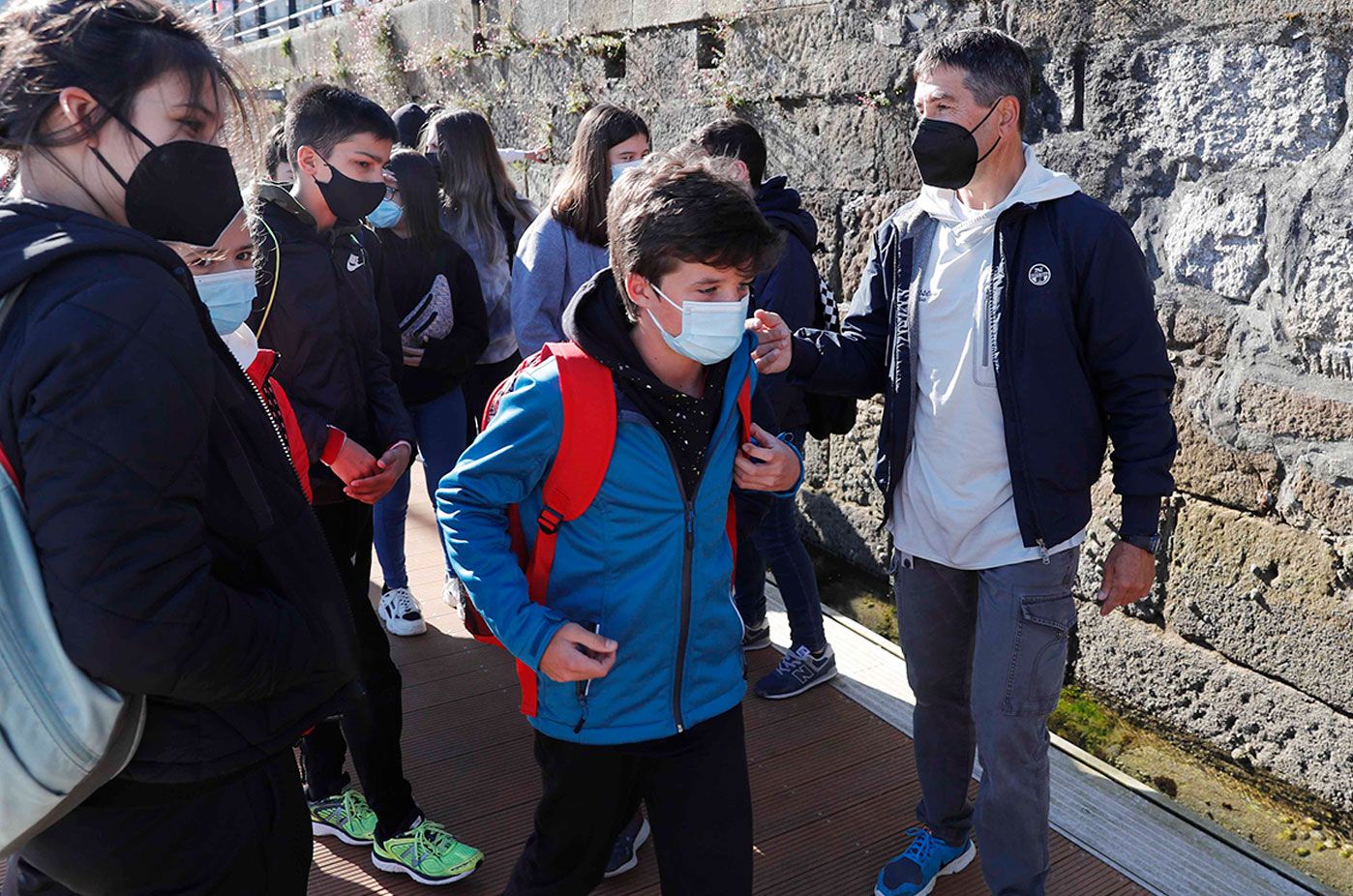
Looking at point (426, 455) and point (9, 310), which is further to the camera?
point (426, 455)

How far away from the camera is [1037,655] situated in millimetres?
2420

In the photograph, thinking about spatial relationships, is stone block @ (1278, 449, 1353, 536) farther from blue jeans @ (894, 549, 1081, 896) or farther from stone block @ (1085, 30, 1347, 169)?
blue jeans @ (894, 549, 1081, 896)

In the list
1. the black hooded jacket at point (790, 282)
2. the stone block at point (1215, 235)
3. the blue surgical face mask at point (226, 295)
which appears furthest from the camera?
the black hooded jacket at point (790, 282)

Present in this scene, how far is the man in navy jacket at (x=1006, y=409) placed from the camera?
2.37 m

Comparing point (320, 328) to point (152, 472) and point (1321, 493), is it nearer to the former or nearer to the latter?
point (152, 472)

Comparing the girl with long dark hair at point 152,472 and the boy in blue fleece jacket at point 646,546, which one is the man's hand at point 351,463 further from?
the girl with long dark hair at point 152,472

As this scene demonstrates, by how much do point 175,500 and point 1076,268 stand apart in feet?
5.90

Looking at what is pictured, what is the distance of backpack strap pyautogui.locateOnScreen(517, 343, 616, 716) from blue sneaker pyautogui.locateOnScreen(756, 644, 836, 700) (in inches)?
71.9

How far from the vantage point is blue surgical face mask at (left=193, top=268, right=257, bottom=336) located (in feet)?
6.56

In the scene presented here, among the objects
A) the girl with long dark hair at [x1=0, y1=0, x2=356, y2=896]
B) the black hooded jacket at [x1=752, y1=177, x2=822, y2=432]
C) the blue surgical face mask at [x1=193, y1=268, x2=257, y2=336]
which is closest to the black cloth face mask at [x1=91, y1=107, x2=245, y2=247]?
the girl with long dark hair at [x1=0, y1=0, x2=356, y2=896]

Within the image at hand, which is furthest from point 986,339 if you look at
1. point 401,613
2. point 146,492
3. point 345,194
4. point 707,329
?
point 401,613

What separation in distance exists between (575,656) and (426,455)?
2.47 meters

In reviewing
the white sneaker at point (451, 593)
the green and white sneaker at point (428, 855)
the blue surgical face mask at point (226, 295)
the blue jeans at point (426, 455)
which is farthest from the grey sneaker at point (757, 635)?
the blue surgical face mask at point (226, 295)

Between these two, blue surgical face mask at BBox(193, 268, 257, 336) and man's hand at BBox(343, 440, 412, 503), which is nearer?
blue surgical face mask at BBox(193, 268, 257, 336)
